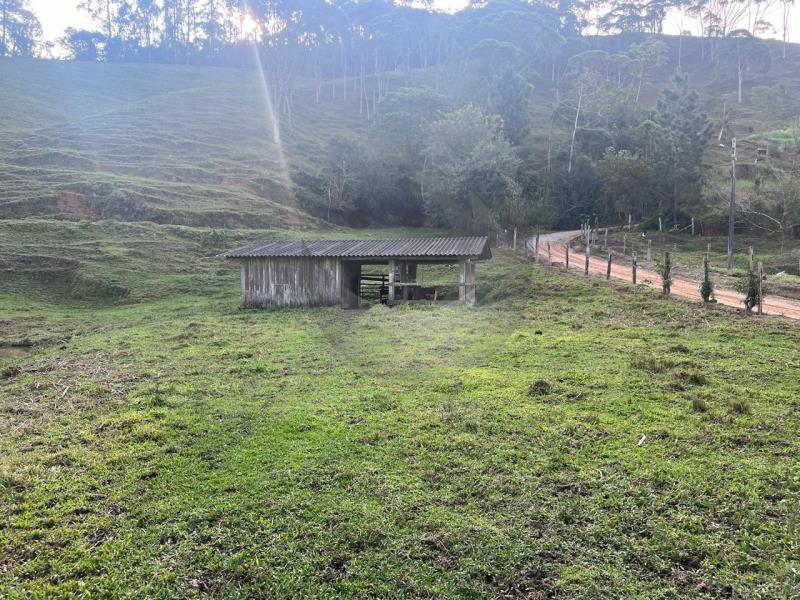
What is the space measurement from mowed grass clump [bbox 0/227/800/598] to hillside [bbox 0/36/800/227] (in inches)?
1140

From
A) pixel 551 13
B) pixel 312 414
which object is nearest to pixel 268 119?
pixel 551 13

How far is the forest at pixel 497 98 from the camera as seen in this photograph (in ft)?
142

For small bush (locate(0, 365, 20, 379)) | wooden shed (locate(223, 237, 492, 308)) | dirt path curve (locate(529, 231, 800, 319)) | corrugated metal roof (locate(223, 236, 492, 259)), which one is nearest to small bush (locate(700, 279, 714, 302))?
dirt path curve (locate(529, 231, 800, 319))

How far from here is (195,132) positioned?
200 feet

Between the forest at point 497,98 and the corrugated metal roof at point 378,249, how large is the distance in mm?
17896

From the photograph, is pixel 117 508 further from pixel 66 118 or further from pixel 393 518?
pixel 66 118

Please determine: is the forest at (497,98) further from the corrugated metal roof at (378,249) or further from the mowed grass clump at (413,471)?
the mowed grass clump at (413,471)

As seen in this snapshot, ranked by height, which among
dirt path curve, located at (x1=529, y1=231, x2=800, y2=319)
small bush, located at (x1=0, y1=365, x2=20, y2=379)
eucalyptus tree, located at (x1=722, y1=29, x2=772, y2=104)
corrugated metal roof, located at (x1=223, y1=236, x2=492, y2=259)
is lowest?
small bush, located at (x1=0, y1=365, x2=20, y2=379)

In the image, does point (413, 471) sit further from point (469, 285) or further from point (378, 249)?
point (378, 249)

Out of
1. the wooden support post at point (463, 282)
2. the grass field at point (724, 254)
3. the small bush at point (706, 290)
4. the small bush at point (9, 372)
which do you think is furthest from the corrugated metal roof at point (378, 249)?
the small bush at point (9, 372)

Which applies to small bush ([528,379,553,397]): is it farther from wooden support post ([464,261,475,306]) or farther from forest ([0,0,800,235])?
forest ([0,0,800,235])

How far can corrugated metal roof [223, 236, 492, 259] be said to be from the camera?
2166cm

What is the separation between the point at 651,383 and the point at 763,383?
6.70 ft

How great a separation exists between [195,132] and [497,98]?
34.3m
